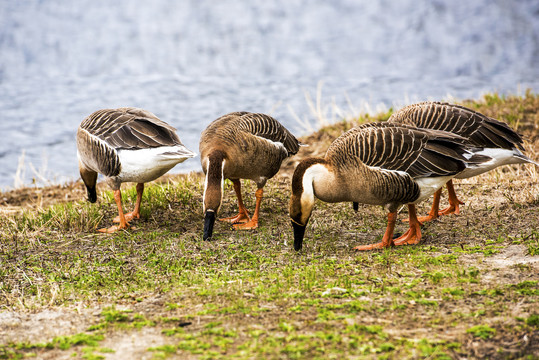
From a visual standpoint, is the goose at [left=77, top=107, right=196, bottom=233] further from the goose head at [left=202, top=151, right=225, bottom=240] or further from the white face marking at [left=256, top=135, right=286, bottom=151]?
the white face marking at [left=256, top=135, right=286, bottom=151]

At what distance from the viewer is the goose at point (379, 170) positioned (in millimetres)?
6172

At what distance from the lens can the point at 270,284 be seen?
523 cm

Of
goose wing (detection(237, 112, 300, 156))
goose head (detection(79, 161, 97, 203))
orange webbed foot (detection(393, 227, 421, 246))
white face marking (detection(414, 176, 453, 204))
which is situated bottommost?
orange webbed foot (detection(393, 227, 421, 246))

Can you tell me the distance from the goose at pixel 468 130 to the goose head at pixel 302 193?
6.20 ft

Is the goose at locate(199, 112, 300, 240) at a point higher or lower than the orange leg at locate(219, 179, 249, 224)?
higher

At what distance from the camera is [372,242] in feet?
22.2

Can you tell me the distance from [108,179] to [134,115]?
38.7 inches

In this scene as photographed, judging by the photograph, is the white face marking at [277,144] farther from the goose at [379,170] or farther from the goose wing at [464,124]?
the goose wing at [464,124]

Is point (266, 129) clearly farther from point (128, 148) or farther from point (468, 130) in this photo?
point (468, 130)

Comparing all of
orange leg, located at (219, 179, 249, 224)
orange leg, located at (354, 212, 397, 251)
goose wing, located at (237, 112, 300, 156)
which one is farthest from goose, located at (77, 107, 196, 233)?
orange leg, located at (354, 212, 397, 251)

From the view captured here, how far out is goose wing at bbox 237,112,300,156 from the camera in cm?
774

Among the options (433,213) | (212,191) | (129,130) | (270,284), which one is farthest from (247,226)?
(433,213)

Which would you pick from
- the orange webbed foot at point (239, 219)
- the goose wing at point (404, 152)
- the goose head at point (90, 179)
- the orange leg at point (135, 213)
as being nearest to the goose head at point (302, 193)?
the goose wing at point (404, 152)

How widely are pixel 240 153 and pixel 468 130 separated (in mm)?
2905
